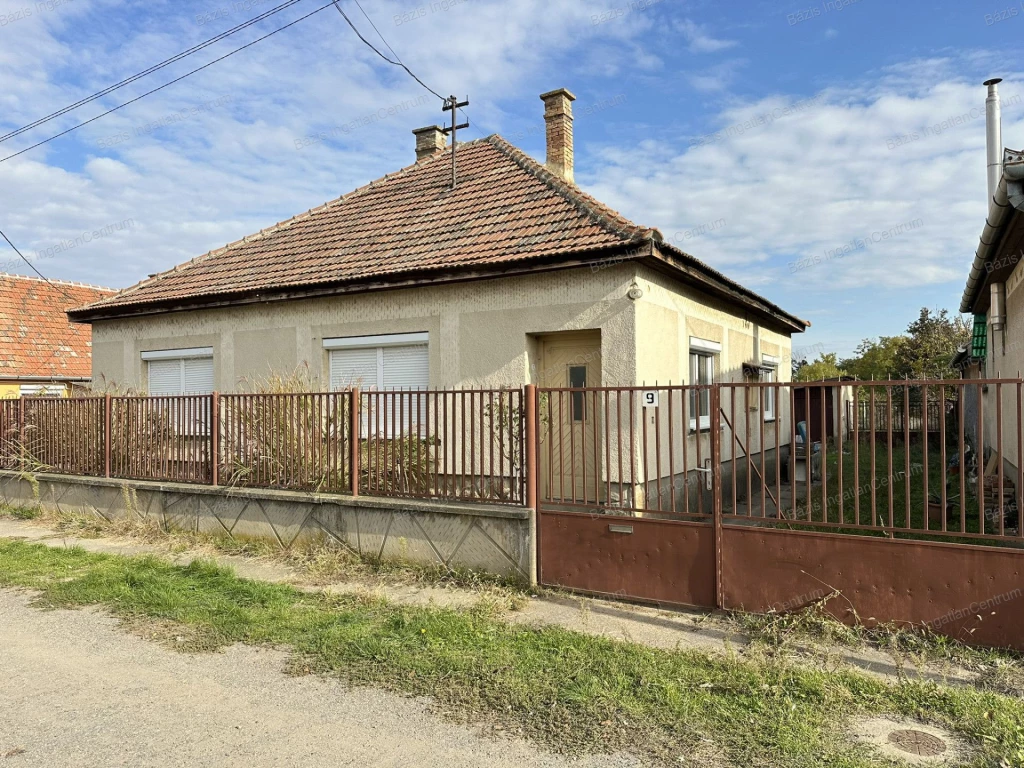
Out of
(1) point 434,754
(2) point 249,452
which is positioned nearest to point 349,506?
(2) point 249,452

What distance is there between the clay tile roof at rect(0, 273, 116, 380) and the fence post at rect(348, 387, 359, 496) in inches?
671

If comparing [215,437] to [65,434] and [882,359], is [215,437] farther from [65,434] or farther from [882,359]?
[882,359]

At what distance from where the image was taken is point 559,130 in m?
11.4

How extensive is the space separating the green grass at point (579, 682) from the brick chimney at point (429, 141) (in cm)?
1017

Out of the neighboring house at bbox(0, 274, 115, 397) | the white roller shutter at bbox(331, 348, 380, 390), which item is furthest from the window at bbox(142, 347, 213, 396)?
the neighboring house at bbox(0, 274, 115, 397)

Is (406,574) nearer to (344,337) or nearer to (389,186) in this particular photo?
(344,337)

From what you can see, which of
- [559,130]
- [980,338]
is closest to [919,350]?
[980,338]

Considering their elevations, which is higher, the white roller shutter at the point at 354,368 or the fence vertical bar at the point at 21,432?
the white roller shutter at the point at 354,368

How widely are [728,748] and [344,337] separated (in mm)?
7835

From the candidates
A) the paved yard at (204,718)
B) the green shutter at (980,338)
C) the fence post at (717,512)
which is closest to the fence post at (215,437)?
the paved yard at (204,718)

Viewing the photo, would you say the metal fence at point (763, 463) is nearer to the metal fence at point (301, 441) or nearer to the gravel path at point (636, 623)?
the metal fence at point (301, 441)

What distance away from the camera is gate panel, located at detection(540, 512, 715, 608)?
578 cm

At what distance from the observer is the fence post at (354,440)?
7.55 metres

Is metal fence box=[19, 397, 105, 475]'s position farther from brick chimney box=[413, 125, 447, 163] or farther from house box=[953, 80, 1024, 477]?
house box=[953, 80, 1024, 477]
